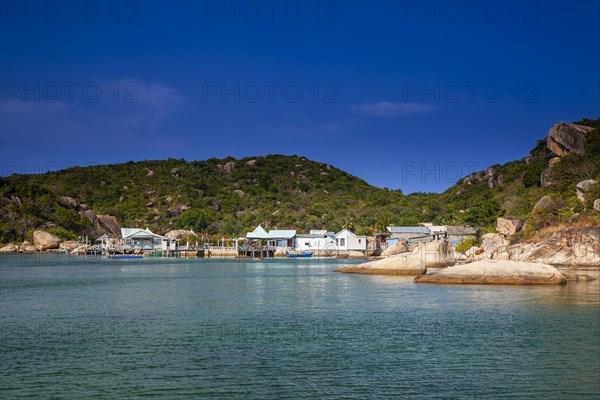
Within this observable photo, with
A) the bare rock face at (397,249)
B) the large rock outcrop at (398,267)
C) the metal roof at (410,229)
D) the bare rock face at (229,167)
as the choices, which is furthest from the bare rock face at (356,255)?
the bare rock face at (229,167)

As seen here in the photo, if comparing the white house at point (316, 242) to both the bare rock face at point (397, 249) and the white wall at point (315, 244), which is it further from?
the bare rock face at point (397, 249)

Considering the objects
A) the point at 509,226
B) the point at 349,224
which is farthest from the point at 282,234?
the point at 509,226

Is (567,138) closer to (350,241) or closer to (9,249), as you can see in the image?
(350,241)

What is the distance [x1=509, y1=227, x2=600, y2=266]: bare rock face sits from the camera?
182 ft

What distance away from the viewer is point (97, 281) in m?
50.5

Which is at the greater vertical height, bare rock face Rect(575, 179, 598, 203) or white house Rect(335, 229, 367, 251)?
bare rock face Rect(575, 179, 598, 203)

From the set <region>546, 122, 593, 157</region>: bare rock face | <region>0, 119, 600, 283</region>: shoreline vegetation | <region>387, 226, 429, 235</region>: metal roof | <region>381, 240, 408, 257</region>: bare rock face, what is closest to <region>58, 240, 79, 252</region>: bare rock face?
<region>0, 119, 600, 283</region>: shoreline vegetation

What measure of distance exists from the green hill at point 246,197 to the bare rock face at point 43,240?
4.49 meters

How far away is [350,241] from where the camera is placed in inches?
4080

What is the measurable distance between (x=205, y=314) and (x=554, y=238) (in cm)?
4428

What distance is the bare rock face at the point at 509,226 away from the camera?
6888 cm

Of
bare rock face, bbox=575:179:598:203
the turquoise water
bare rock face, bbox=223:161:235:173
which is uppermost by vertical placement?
bare rock face, bbox=223:161:235:173

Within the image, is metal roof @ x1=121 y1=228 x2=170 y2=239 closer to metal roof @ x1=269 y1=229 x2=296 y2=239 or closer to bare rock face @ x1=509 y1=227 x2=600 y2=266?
metal roof @ x1=269 y1=229 x2=296 y2=239

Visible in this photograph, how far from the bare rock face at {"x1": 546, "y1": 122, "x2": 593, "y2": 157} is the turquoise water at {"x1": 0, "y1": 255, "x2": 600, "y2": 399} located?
171 ft
